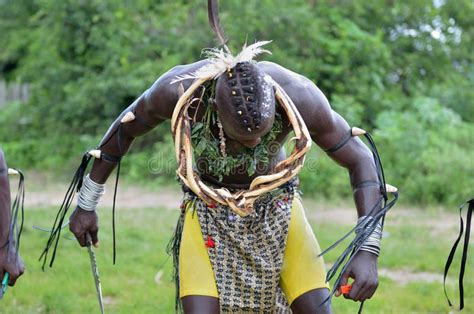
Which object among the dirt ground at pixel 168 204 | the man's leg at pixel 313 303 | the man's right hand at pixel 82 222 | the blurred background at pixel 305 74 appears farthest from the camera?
the blurred background at pixel 305 74

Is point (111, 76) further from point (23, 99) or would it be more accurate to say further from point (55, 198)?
point (23, 99)

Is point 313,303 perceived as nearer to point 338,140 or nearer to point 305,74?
point 338,140

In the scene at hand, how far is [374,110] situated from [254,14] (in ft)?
7.47

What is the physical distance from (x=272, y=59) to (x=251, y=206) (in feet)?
27.6

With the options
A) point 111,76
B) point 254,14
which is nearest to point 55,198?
point 111,76

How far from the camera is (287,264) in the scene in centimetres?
361

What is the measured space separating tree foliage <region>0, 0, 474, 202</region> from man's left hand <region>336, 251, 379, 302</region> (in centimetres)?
702

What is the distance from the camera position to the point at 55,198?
10102 mm

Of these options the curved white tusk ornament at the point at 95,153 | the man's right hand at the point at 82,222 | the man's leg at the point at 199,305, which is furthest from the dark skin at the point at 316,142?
the man's right hand at the point at 82,222

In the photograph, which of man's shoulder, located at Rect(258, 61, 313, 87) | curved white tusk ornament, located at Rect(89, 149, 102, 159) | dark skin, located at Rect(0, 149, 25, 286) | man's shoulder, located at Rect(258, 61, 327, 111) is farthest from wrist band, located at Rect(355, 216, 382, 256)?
dark skin, located at Rect(0, 149, 25, 286)

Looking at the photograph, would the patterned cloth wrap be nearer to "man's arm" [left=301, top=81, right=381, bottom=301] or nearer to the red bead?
the red bead

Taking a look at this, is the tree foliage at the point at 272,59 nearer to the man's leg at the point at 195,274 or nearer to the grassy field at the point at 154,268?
the grassy field at the point at 154,268

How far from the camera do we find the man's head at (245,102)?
10.3ft

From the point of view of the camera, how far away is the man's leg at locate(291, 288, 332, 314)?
11.4ft
